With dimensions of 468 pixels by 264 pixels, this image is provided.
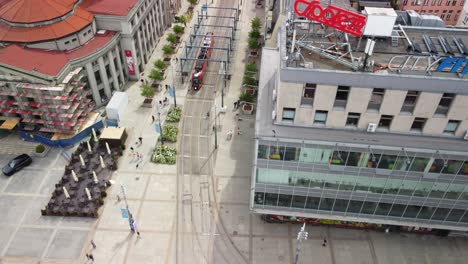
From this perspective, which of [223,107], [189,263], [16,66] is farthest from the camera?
[223,107]

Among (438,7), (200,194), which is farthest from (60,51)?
(438,7)

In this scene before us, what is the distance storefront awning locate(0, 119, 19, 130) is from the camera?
73.6 metres

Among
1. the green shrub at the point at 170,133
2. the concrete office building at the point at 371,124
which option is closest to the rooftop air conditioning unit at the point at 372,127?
the concrete office building at the point at 371,124

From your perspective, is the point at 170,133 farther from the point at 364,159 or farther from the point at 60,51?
the point at 364,159

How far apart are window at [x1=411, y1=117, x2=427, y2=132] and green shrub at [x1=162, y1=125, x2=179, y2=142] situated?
43.5m

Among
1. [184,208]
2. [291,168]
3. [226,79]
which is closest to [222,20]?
[226,79]

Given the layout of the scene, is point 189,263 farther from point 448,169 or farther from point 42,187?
point 448,169

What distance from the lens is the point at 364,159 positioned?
46.8m

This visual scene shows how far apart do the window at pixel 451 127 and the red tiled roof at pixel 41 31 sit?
223 feet

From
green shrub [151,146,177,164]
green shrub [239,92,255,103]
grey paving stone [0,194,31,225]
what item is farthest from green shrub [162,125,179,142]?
grey paving stone [0,194,31,225]

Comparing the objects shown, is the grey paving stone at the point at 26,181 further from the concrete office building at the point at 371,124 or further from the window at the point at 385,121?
the window at the point at 385,121

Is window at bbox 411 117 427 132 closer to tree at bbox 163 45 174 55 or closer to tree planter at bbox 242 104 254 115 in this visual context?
tree planter at bbox 242 104 254 115

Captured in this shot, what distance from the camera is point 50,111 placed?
239 feet

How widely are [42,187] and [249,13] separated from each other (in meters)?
84.3
